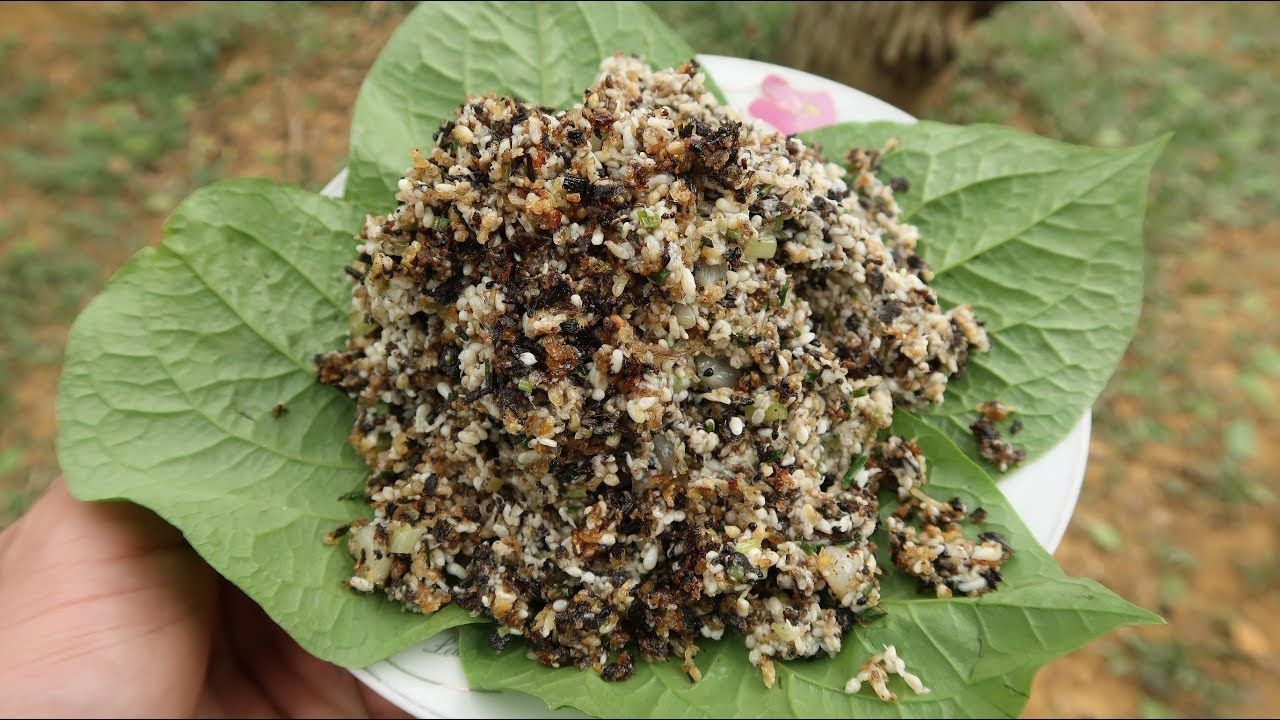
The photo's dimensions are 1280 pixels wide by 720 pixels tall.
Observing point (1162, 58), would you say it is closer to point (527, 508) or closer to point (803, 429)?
point (803, 429)

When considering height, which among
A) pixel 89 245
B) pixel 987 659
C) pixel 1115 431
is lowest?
pixel 89 245

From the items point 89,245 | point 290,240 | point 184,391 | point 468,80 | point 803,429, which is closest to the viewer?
point 803,429

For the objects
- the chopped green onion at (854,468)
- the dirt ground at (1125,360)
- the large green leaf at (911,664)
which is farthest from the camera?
the dirt ground at (1125,360)

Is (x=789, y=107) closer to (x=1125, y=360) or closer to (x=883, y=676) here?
(x=883, y=676)

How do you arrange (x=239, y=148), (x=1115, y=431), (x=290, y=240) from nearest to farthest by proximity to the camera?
1. (x=290, y=240)
2. (x=1115, y=431)
3. (x=239, y=148)

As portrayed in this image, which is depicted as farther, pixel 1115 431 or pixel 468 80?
pixel 1115 431

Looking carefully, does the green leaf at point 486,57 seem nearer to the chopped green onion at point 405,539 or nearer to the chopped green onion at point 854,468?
the chopped green onion at point 405,539

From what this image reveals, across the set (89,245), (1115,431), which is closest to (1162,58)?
(1115,431)

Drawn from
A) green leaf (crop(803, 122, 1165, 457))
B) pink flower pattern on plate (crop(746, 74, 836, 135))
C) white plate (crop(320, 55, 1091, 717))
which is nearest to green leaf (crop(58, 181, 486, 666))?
white plate (crop(320, 55, 1091, 717))

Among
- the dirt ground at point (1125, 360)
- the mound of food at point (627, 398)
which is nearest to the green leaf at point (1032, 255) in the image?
the mound of food at point (627, 398)
